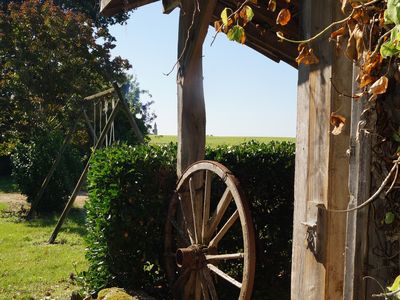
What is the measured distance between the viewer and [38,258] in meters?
7.74

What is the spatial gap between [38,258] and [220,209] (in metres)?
4.56

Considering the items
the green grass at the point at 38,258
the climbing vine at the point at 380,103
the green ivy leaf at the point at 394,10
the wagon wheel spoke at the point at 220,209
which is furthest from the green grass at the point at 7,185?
the green ivy leaf at the point at 394,10

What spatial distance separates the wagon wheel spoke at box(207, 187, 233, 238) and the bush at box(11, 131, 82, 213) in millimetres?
8418

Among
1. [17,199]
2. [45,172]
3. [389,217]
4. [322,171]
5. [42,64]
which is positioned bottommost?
[17,199]

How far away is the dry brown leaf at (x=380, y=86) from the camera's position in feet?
6.31

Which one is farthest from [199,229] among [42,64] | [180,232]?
[42,64]

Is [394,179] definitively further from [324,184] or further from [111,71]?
[111,71]

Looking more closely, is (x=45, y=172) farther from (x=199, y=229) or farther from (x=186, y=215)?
(x=199, y=229)

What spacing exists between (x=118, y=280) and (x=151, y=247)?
1.53 ft

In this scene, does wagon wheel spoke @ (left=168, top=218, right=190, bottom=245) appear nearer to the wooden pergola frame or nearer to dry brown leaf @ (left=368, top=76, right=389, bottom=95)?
the wooden pergola frame

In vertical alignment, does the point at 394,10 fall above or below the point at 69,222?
above

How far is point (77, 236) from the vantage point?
31.1 ft

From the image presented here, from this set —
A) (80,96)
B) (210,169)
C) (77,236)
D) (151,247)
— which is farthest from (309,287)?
Result: (80,96)

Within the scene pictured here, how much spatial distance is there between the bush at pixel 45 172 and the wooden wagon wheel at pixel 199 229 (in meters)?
7.84
